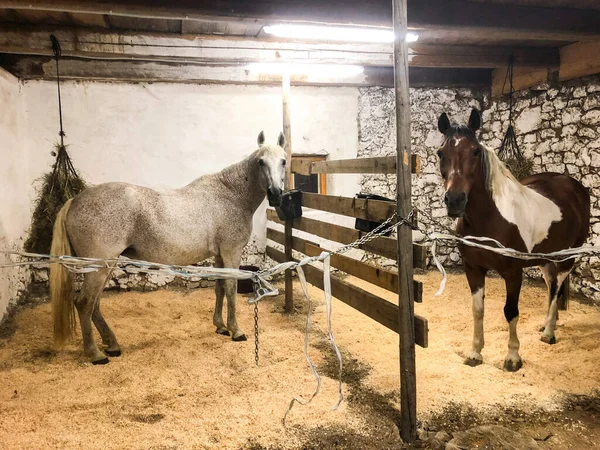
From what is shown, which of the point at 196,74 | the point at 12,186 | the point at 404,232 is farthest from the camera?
the point at 196,74

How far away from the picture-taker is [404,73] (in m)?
2.43

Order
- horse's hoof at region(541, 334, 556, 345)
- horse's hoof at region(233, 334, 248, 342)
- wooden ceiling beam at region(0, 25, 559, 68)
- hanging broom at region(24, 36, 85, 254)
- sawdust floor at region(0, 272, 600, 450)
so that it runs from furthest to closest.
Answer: hanging broom at region(24, 36, 85, 254) → wooden ceiling beam at region(0, 25, 559, 68) → horse's hoof at region(233, 334, 248, 342) → horse's hoof at region(541, 334, 556, 345) → sawdust floor at region(0, 272, 600, 450)

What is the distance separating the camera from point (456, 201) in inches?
128

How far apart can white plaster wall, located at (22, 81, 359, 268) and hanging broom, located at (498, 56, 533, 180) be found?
2126 millimetres

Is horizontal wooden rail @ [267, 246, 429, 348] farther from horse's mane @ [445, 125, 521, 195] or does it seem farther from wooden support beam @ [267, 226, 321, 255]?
horse's mane @ [445, 125, 521, 195]

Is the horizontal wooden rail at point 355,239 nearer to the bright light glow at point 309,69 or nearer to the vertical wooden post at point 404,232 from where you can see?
the vertical wooden post at point 404,232

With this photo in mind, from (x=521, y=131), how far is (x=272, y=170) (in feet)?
13.1

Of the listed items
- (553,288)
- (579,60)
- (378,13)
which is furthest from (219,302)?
(579,60)

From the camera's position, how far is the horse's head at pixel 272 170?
159 inches

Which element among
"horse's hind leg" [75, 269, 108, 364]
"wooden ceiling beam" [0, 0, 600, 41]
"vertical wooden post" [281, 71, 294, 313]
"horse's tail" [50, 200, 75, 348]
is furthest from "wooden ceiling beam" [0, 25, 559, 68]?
"horse's hind leg" [75, 269, 108, 364]

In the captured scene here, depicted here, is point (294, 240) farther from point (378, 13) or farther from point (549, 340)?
point (549, 340)

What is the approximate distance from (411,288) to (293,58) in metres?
3.59

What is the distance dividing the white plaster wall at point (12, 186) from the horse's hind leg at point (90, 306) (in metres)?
1.48

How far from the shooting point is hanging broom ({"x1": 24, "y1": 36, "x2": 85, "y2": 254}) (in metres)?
5.39
